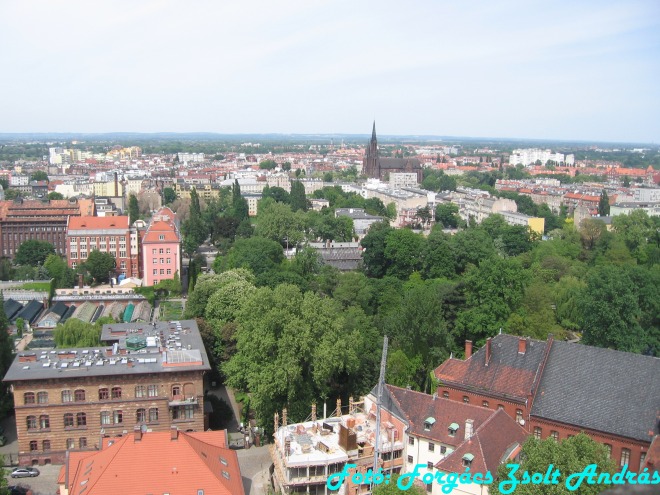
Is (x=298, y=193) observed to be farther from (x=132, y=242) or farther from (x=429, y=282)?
(x=429, y=282)

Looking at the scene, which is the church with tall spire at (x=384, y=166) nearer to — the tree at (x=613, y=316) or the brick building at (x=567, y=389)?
the tree at (x=613, y=316)

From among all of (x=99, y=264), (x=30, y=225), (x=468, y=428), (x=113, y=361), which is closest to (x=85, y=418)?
(x=113, y=361)

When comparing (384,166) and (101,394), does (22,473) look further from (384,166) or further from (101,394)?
(384,166)

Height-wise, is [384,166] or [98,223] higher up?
[384,166]

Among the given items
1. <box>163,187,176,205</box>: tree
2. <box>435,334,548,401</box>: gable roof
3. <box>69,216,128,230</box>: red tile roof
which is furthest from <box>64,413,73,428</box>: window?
<box>163,187,176,205</box>: tree

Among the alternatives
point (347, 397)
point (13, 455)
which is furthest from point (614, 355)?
point (13, 455)

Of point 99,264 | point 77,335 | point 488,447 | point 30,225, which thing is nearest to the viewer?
point 488,447
